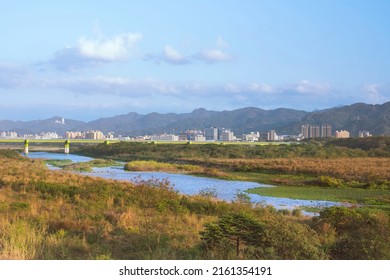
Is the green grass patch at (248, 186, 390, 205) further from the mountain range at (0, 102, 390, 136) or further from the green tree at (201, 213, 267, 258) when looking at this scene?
the mountain range at (0, 102, 390, 136)

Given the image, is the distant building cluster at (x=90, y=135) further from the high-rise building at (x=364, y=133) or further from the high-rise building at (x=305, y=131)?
the high-rise building at (x=364, y=133)

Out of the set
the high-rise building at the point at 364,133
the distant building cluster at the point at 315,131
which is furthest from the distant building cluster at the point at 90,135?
the high-rise building at the point at 364,133

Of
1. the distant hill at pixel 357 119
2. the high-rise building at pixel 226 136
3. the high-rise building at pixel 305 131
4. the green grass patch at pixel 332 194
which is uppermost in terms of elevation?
the distant hill at pixel 357 119

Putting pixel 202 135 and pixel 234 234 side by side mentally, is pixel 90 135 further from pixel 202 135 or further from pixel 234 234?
pixel 234 234

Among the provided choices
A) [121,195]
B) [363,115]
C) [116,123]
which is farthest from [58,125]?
[121,195]

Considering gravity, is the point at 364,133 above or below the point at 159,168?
above

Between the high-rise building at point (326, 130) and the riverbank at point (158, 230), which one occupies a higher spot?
the high-rise building at point (326, 130)

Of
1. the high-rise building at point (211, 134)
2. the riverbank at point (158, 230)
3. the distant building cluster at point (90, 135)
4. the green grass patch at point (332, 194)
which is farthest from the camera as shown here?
the high-rise building at point (211, 134)

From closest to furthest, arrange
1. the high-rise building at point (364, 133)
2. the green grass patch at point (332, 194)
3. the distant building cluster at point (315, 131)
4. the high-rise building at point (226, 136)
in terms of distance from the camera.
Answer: the green grass patch at point (332, 194), the high-rise building at point (364, 133), the high-rise building at point (226, 136), the distant building cluster at point (315, 131)

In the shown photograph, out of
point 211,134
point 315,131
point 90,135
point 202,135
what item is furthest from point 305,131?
point 90,135

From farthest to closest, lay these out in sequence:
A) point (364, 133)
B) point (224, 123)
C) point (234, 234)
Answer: point (224, 123) → point (364, 133) → point (234, 234)
